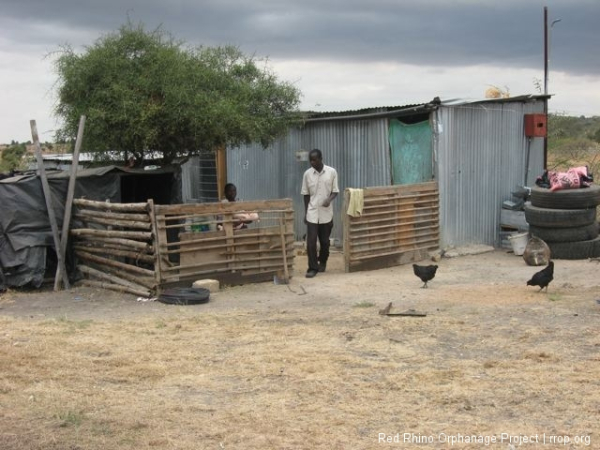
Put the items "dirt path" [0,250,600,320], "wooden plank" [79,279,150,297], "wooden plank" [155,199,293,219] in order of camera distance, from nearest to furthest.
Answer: "dirt path" [0,250,600,320], "wooden plank" [155,199,293,219], "wooden plank" [79,279,150,297]

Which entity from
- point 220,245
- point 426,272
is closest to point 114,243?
point 220,245

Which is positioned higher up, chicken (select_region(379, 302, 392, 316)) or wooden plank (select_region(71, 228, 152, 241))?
wooden plank (select_region(71, 228, 152, 241))

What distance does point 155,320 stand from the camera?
888 cm

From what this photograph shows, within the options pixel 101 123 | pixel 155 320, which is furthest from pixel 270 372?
pixel 101 123

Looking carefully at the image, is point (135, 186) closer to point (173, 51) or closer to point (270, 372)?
point (173, 51)

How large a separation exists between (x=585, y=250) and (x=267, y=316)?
6.73m

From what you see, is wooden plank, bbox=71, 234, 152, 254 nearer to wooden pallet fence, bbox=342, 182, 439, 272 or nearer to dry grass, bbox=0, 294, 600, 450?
dry grass, bbox=0, 294, 600, 450

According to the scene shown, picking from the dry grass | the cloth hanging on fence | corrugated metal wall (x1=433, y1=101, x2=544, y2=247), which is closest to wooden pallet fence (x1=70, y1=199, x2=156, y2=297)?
the dry grass

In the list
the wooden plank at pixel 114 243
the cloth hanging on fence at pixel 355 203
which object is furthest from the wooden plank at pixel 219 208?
the cloth hanging on fence at pixel 355 203

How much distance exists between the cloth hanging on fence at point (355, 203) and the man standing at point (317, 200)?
0.25 m

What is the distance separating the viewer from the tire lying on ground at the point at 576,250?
13109 mm

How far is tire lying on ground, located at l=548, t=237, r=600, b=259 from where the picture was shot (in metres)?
13.1

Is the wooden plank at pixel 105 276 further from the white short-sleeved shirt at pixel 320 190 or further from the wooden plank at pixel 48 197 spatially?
the white short-sleeved shirt at pixel 320 190

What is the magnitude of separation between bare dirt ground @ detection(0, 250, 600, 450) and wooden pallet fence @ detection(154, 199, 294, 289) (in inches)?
23.7
